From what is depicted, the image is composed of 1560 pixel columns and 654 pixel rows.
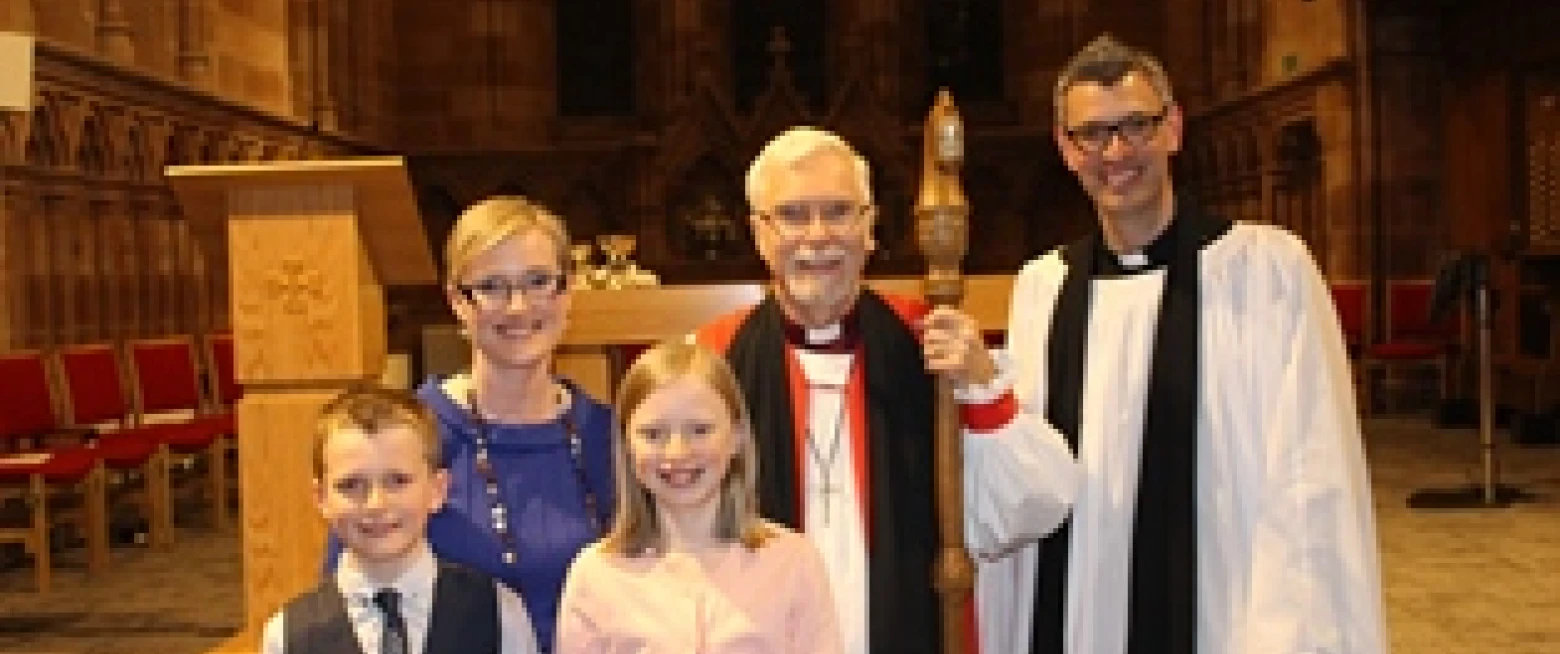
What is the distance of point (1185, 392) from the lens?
2.72 meters

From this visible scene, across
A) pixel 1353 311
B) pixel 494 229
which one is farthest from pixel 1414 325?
pixel 494 229

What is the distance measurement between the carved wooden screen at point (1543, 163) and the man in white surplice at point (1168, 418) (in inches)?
340

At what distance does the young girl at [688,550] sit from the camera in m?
2.19

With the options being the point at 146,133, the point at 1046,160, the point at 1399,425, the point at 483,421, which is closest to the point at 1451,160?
the point at 1399,425

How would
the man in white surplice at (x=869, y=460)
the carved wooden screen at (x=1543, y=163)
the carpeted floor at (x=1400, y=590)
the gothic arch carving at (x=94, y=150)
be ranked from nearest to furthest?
the man in white surplice at (x=869, y=460)
the carpeted floor at (x=1400, y=590)
the gothic arch carving at (x=94, y=150)
the carved wooden screen at (x=1543, y=163)

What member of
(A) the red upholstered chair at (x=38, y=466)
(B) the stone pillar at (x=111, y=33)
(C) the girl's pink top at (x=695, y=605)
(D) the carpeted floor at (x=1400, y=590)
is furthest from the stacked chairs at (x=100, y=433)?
(C) the girl's pink top at (x=695, y=605)

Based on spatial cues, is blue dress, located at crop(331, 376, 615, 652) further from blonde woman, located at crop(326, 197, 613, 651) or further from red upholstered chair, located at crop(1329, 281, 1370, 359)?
red upholstered chair, located at crop(1329, 281, 1370, 359)

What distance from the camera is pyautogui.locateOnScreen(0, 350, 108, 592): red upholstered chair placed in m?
6.69

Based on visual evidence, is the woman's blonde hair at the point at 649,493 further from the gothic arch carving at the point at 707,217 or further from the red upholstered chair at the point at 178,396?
the gothic arch carving at the point at 707,217

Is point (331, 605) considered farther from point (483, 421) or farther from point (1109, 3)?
point (1109, 3)

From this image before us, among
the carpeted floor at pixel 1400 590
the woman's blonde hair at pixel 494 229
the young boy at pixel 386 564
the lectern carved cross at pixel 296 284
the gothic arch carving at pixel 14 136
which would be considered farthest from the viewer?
the gothic arch carving at pixel 14 136

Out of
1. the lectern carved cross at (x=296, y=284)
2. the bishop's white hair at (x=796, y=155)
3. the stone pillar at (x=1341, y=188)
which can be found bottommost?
the lectern carved cross at (x=296, y=284)

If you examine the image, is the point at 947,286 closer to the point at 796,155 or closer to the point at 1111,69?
the point at 796,155

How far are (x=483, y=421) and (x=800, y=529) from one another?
20.2 inches
